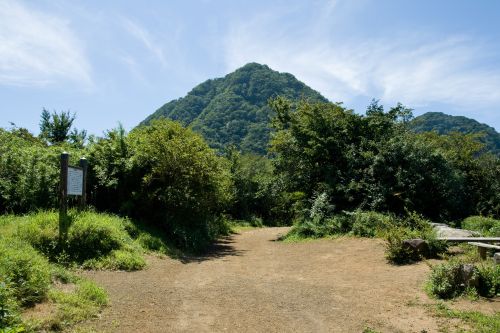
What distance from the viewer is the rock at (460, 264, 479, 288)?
7.45 metres

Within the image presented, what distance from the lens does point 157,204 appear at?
14.6 m

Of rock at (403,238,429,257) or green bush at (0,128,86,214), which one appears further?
green bush at (0,128,86,214)

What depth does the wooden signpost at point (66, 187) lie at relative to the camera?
946 centimetres

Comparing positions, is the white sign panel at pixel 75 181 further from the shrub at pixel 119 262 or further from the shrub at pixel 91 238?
the shrub at pixel 119 262

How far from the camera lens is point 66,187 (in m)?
9.88

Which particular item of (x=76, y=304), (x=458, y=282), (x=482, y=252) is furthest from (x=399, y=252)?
(x=76, y=304)

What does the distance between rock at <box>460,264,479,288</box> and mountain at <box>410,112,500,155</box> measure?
56.0 meters

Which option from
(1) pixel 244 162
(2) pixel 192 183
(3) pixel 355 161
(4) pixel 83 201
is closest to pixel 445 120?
(1) pixel 244 162

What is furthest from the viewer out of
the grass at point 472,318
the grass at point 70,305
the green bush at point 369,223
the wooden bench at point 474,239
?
the green bush at point 369,223

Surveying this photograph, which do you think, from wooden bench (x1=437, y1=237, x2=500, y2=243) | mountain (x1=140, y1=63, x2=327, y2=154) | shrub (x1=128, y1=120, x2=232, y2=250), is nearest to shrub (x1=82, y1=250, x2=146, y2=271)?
shrub (x1=128, y1=120, x2=232, y2=250)

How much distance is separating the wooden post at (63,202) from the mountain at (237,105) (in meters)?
52.1

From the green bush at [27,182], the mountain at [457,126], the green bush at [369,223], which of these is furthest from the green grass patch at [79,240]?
the mountain at [457,126]

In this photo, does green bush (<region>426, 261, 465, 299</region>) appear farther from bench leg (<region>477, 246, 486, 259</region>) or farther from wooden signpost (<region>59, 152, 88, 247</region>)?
wooden signpost (<region>59, 152, 88, 247</region>)

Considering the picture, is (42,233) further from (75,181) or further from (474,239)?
(474,239)
